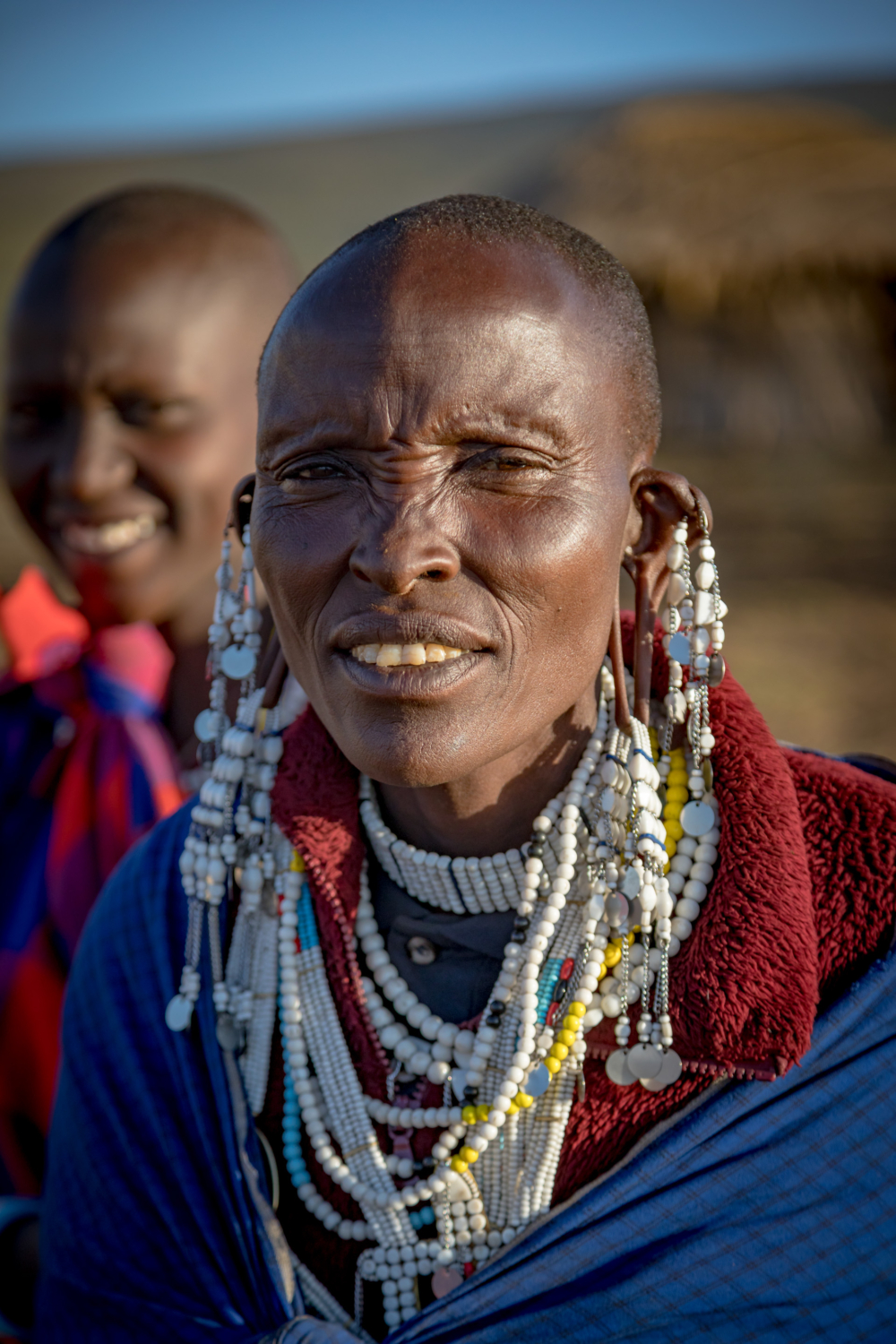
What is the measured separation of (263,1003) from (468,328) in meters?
1.10

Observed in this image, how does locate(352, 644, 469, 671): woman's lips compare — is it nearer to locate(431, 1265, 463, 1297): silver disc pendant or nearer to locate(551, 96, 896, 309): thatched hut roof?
locate(431, 1265, 463, 1297): silver disc pendant

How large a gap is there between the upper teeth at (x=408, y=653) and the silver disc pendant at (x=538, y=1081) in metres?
0.61

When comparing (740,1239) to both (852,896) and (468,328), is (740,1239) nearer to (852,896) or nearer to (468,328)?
(852,896)

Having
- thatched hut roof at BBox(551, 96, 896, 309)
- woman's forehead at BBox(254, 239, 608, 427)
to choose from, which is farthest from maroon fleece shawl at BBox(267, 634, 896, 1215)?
thatched hut roof at BBox(551, 96, 896, 309)

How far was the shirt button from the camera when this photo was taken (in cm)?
179

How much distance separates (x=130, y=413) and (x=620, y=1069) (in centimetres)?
214

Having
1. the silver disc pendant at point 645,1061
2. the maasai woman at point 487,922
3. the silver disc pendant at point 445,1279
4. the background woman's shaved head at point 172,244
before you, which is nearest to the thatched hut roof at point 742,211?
the background woman's shaved head at point 172,244

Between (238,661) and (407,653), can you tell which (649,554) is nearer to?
(407,653)

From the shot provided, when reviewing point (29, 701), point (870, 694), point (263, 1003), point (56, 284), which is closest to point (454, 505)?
point (263, 1003)

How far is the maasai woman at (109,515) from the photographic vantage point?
280 centimetres

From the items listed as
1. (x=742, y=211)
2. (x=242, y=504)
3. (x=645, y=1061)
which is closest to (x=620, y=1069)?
(x=645, y=1061)

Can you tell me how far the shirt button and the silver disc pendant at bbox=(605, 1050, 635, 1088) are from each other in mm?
319

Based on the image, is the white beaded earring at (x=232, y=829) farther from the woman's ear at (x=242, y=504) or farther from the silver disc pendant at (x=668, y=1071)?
the silver disc pendant at (x=668, y=1071)

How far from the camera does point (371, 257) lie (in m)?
1.54
